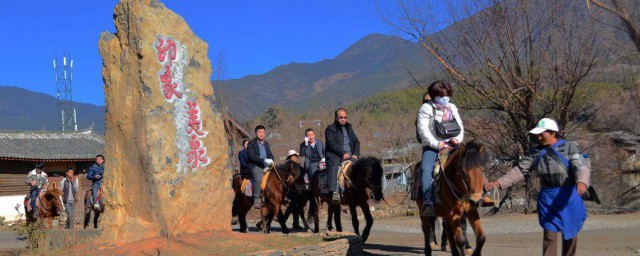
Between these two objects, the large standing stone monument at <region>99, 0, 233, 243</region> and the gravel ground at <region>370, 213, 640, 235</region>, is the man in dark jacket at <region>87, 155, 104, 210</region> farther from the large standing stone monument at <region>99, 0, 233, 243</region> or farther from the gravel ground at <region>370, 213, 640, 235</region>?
the large standing stone monument at <region>99, 0, 233, 243</region>

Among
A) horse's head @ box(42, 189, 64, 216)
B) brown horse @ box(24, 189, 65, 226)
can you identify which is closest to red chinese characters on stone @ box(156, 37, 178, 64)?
brown horse @ box(24, 189, 65, 226)

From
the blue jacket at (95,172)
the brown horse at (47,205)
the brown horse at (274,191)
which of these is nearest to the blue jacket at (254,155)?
the brown horse at (274,191)

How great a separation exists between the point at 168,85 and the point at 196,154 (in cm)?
126

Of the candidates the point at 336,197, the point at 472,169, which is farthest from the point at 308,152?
the point at 472,169

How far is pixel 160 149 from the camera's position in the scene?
465 inches

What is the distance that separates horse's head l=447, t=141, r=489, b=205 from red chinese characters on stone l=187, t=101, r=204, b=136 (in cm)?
482

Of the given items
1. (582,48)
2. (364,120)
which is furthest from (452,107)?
(364,120)

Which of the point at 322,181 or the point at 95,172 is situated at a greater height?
the point at 95,172

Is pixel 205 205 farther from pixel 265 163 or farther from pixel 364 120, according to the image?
pixel 364 120

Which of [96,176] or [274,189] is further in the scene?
[96,176]

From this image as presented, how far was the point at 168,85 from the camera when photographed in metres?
12.2

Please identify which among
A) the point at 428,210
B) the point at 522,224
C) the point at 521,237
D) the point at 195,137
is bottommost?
the point at 521,237

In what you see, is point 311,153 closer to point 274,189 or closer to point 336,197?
point 274,189

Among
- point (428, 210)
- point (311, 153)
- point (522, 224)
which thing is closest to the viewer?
point (428, 210)
